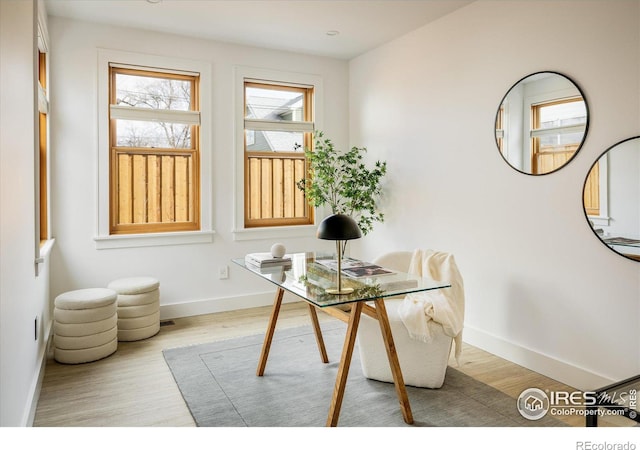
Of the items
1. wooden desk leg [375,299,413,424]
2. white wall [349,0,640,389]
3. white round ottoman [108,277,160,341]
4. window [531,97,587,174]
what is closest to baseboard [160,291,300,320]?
white round ottoman [108,277,160,341]

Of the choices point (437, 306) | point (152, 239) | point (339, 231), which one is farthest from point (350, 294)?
point (152, 239)

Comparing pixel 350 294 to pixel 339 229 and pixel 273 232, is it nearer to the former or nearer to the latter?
pixel 339 229

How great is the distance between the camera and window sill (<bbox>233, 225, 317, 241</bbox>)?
4.50 metres

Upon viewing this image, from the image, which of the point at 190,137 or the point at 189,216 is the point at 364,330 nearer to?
the point at 189,216

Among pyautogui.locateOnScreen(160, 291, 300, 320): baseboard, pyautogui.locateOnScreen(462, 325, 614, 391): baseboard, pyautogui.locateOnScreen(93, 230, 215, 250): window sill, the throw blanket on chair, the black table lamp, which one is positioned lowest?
pyautogui.locateOnScreen(462, 325, 614, 391): baseboard

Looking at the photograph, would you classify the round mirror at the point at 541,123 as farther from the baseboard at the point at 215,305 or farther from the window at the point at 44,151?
the window at the point at 44,151

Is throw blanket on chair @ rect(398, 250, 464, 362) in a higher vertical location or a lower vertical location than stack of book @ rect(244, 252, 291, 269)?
lower

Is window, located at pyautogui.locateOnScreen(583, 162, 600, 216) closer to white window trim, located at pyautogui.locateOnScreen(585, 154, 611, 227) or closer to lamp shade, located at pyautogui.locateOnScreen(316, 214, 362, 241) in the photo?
white window trim, located at pyautogui.locateOnScreen(585, 154, 611, 227)

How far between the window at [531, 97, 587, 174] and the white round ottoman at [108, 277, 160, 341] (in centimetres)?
302

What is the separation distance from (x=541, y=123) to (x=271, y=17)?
2.25 m

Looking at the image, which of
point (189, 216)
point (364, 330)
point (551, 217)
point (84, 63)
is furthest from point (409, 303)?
point (84, 63)

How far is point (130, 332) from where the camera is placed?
3541 mm

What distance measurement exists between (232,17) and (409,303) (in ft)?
8.84

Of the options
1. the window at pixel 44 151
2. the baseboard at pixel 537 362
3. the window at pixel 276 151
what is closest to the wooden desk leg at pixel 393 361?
the baseboard at pixel 537 362
